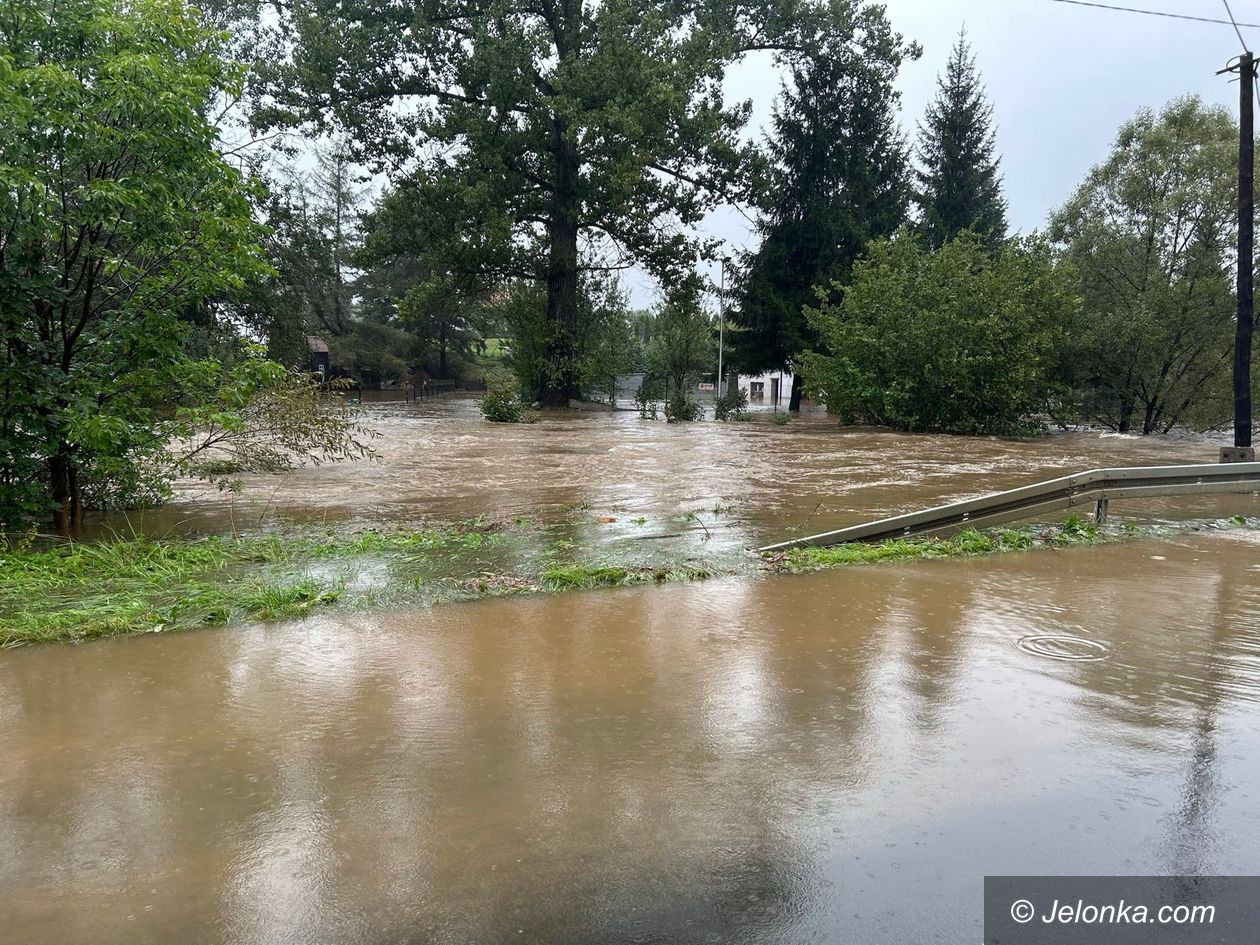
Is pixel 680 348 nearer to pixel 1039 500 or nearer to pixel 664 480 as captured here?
pixel 664 480

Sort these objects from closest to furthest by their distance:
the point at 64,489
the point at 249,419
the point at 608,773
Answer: the point at 608,773, the point at 64,489, the point at 249,419

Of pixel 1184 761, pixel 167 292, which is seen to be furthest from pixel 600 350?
pixel 1184 761

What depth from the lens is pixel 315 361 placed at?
166 ft

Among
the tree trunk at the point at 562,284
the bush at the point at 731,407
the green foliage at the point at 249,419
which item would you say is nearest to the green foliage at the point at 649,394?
the bush at the point at 731,407

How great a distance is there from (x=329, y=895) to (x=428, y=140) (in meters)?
34.4

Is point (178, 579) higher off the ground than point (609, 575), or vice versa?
point (609, 575)

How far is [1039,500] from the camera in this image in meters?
9.40

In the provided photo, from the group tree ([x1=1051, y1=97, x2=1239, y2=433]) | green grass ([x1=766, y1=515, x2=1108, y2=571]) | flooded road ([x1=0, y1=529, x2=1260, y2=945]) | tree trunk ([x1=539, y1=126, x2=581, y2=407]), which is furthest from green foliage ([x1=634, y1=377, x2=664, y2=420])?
flooded road ([x1=0, y1=529, x2=1260, y2=945])

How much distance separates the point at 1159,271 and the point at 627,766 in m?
31.9

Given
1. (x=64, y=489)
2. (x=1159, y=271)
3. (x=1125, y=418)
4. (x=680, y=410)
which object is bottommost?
(x=64, y=489)

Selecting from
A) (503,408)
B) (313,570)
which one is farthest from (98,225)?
(503,408)

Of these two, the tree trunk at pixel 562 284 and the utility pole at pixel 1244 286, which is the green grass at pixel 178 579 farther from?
the tree trunk at pixel 562 284

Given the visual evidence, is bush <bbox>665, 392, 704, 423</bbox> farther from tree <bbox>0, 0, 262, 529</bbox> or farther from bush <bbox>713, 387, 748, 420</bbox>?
tree <bbox>0, 0, 262, 529</bbox>

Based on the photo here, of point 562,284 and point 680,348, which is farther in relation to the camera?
point 680,348
